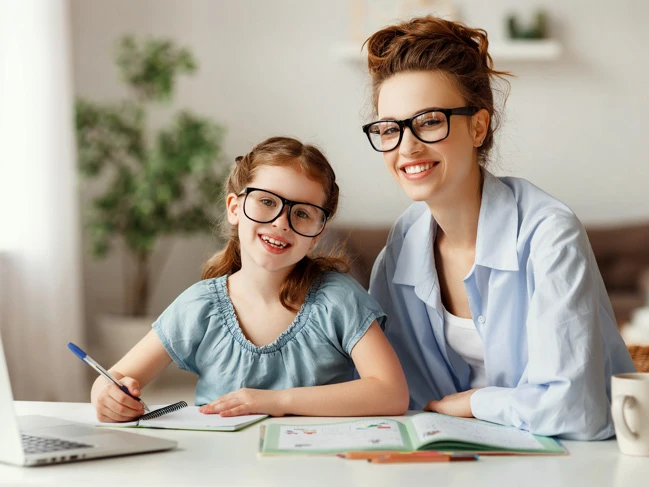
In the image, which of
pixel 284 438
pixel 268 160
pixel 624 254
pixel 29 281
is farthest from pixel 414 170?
pixel 624 254

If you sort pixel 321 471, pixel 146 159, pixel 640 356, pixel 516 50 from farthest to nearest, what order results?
pixel 516 50
pixel 146 159
pixel 640 356
pixel 321 471

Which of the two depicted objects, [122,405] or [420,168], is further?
[420,168]

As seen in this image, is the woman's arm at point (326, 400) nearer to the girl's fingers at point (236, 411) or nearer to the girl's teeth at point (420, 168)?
the girl's fingers at point (236, 411)

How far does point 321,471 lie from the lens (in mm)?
980

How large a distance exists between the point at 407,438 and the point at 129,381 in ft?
1.62

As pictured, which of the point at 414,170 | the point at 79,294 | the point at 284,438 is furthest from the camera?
the point at 79,294

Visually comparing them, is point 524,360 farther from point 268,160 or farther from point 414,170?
point 268,160

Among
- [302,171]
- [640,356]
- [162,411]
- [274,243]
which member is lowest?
[640,356]

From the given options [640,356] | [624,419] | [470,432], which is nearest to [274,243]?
[470,432]

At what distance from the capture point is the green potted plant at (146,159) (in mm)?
3984

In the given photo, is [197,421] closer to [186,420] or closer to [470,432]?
[186,420]

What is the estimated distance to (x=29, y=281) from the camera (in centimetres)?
368

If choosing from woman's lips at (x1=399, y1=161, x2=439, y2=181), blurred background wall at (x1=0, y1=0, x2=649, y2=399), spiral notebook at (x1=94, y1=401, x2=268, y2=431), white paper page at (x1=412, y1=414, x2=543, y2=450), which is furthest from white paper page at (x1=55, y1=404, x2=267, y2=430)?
blurred background wall at (x1=0, y1=0, x2=649, y2=399)

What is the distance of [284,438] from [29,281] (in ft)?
9.35
